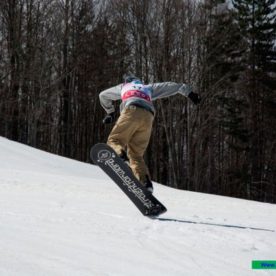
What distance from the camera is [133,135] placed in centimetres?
457

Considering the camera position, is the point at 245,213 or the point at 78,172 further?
the point at 78,172

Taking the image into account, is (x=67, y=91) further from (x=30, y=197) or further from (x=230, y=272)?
(x=230, y=272)

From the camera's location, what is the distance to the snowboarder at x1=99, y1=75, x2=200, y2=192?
14.3 feet

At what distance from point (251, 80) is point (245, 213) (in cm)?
2318

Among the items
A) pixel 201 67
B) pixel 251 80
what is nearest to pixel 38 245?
pixel 201 67

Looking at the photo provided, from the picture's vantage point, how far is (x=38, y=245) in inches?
94.0

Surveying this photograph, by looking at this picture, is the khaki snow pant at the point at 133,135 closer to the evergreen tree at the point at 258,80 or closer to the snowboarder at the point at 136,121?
the snowboarder at the point at 136,121

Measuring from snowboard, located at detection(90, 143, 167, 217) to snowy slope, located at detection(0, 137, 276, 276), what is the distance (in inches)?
4.8

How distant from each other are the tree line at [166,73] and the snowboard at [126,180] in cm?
1967

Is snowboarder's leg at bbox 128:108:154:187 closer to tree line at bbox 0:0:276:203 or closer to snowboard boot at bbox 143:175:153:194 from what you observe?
snowboard boot at bbox 143:175:153:194

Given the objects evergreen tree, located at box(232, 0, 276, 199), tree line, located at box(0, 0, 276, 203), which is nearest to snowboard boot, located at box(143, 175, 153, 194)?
tree line, located at box(0, 0, 276, 203)

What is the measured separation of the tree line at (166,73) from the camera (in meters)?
23.8

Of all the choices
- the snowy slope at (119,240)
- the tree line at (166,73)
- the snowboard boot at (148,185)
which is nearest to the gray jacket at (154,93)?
the snowboard boot at (148,185)

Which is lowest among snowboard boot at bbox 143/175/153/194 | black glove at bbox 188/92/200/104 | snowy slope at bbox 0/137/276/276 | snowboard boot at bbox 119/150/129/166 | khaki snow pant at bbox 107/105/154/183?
snowy slope at bbox 0/137/276/276
